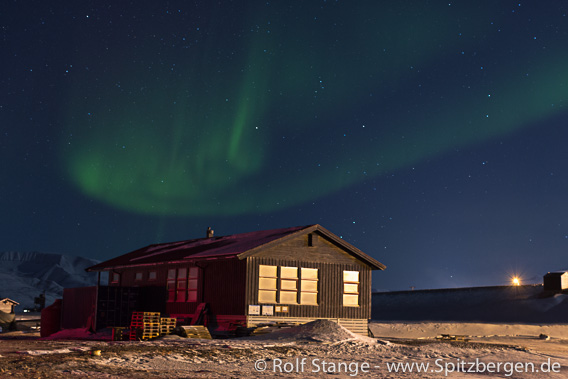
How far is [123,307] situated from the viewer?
33.5 m

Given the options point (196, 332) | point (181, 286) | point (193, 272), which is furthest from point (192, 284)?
point (196, 332)

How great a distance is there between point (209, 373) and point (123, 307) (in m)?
18.1

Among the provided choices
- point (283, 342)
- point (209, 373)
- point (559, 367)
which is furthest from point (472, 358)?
point (209, 373)

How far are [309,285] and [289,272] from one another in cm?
139

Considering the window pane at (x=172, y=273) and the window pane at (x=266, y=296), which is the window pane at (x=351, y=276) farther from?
the window pane at (x=172, y=273)

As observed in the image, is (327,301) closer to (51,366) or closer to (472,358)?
(472,358)

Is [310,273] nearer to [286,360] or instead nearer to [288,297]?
[288,297]

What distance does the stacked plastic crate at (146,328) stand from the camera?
27.9 metres

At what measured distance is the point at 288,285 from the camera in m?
31.5

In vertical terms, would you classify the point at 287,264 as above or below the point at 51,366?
above

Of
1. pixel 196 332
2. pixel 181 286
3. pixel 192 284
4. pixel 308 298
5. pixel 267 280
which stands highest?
pixel 267 280

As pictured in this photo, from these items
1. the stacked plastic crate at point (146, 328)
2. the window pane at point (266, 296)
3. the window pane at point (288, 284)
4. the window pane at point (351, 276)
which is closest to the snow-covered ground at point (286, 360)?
the stacked plastic crate at point (146, 328)

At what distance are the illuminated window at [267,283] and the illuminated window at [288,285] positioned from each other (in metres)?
0.39

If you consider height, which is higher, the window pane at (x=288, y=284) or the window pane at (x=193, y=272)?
the window pane at (x=193, y=272)
